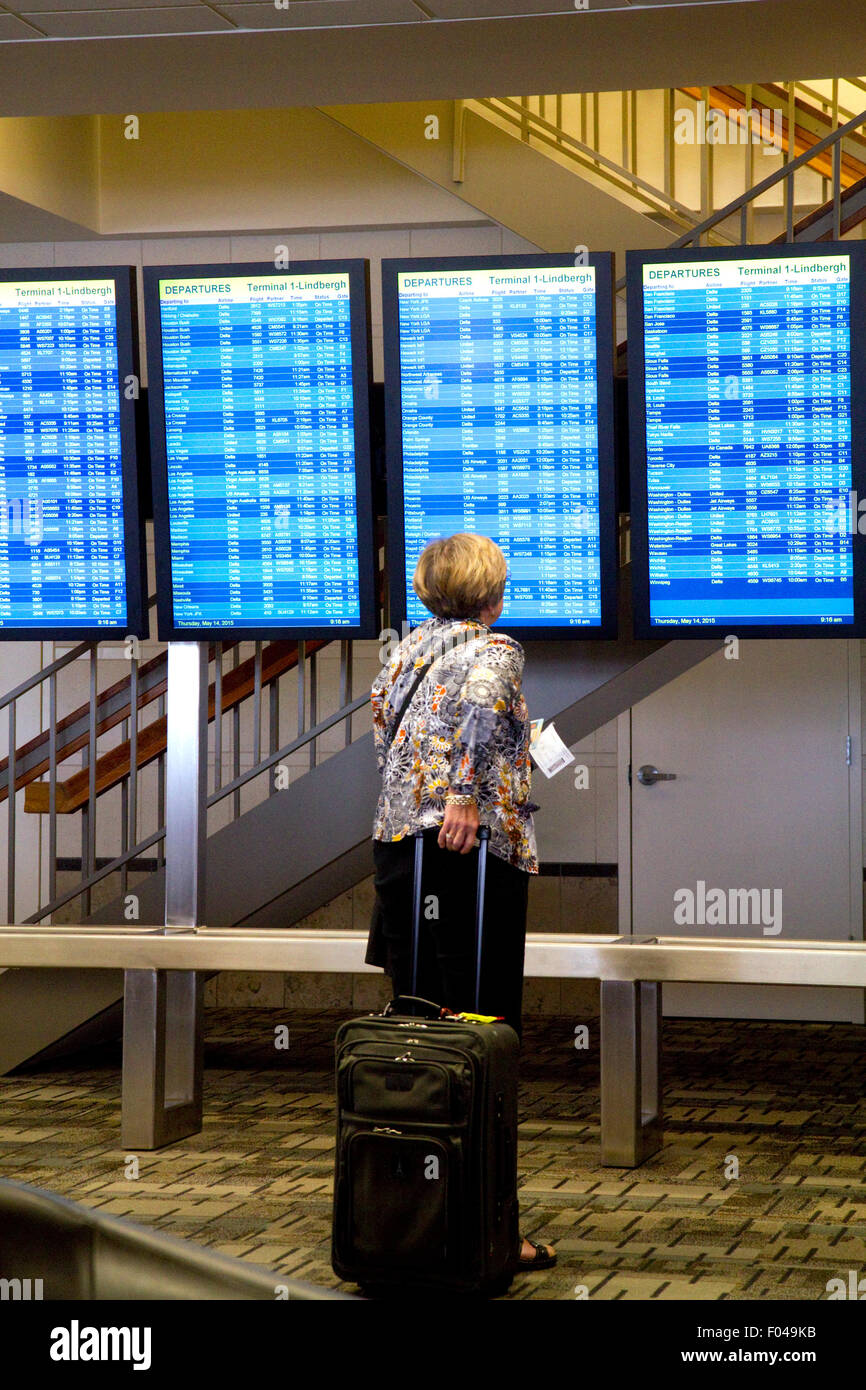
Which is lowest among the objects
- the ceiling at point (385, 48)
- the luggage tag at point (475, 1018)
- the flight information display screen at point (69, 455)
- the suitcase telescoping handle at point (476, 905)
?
the luggage tag at point (475, 1018)

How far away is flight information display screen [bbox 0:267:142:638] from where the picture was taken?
15.1 feet

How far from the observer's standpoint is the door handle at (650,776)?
6965mm

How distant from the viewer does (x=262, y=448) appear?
456 cm

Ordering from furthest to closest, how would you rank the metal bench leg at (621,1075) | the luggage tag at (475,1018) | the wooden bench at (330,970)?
1. the metal bench leg at (621,1075)
2. the wooden bench at (330,970)
3. the luggage tag at (475,1018)

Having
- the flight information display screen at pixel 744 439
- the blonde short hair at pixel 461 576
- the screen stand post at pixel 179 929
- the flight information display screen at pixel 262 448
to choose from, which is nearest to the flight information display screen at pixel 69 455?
the flight information display screen at pixel 262 448

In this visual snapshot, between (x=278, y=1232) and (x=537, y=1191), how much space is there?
806mm

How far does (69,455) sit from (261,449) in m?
0.64

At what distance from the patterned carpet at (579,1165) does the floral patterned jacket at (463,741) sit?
0.98 meters

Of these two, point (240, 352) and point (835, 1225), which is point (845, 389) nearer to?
point (240, 352)

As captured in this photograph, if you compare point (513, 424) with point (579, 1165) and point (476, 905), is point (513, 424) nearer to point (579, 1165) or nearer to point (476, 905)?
point (476, 905)

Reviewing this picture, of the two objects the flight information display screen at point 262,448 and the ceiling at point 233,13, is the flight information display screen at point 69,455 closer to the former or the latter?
the flight information display screen at point 262,448

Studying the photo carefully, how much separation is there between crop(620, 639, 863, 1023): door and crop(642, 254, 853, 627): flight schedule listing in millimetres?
2580
